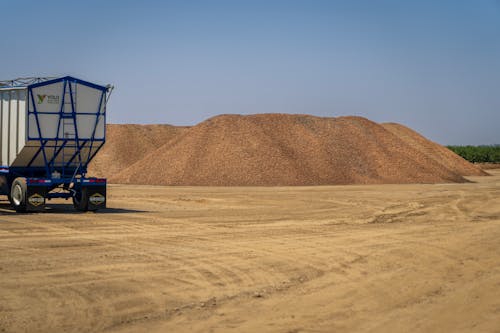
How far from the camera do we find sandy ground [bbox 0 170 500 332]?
8.26 meters

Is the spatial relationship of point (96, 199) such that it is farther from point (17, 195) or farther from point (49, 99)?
point (49, 99)

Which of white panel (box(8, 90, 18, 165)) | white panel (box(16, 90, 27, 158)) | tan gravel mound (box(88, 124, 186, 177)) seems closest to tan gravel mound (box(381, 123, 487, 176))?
tan gravel mound (box(88, 124, 186, 177))

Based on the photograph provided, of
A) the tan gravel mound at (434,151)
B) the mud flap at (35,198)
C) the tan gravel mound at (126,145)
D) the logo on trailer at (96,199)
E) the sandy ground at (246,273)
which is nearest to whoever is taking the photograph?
the sandy ground at (246,273)

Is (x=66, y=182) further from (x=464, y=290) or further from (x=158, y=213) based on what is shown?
(x=464, y=290)

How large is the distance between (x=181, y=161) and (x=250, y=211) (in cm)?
2537

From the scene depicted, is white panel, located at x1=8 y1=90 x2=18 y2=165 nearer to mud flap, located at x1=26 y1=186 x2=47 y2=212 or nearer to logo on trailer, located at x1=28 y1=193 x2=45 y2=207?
mud flap, located at x1=26 y1=186 x2=47 y2=212

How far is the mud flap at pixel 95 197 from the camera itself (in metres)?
23.2

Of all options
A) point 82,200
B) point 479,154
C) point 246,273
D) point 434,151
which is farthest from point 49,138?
point 479,154

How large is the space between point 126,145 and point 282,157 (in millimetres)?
25205

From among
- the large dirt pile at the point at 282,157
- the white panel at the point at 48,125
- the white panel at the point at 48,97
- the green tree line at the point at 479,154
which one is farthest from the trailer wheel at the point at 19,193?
the green tree line at the point at 479,154

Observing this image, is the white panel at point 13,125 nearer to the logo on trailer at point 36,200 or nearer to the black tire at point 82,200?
the logo on trailer at point 36,200

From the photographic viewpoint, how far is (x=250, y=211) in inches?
979

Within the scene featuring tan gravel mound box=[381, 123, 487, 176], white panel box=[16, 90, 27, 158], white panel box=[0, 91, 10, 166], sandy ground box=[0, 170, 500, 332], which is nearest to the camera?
sandy ground box=[0, 170, 500, 332]

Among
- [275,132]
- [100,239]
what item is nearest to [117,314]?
[100,239]
